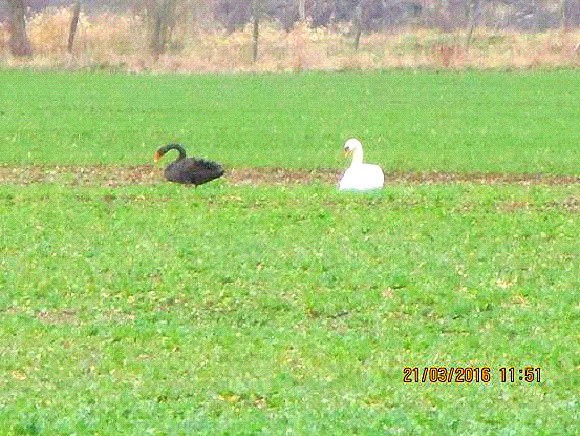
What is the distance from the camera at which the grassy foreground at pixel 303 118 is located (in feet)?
87.7

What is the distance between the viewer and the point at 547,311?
12.2 meters

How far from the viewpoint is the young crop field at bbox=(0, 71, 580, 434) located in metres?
9.16

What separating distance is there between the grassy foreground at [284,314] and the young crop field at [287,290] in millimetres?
31

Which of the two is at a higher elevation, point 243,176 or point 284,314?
point 284,314

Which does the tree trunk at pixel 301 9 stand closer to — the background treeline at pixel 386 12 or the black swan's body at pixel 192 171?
the background treeline at pixel 386 12

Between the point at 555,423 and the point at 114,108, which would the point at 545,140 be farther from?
the point at 555,423

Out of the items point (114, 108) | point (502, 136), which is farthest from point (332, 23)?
point (502, 136)

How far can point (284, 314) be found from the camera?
12.3m

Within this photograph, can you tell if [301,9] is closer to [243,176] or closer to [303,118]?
[303,118]

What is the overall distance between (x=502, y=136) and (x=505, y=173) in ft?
20.1

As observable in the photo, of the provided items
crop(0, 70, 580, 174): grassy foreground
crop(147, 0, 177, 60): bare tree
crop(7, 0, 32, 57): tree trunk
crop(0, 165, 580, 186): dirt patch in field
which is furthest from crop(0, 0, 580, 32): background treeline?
crop(0, 165, 580, 186): dirt patch in field

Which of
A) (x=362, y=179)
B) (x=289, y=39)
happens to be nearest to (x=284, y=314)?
(x=362, y=179)
